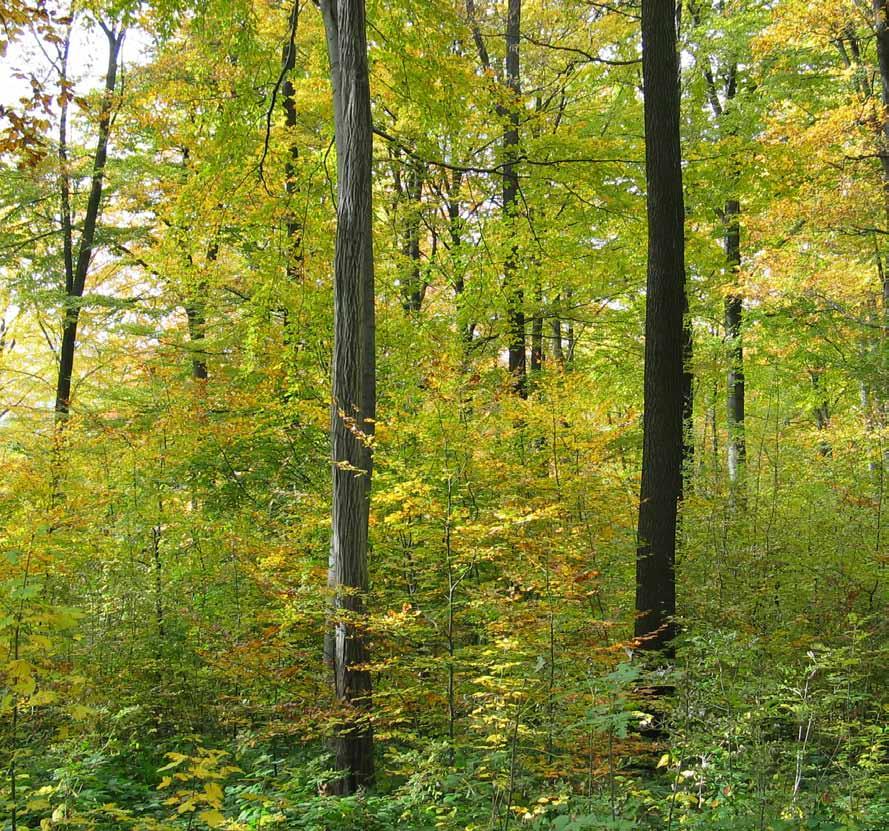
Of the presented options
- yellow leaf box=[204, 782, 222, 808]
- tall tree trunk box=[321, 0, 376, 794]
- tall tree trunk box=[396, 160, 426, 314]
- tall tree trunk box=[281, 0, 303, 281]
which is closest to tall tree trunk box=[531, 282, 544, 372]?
tall tree trunk box=[396, 160, 426, 314]

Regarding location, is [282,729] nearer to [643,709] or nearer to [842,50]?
[643,709]

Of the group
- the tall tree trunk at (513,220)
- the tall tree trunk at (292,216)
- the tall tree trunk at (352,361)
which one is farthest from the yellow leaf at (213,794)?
the tall tree trunk at (513,220)

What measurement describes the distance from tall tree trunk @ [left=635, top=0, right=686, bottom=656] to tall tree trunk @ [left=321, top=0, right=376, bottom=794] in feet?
7.60

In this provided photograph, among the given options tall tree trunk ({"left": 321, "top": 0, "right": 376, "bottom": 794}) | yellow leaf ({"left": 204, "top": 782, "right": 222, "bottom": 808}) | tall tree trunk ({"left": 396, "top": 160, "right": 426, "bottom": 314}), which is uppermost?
tall tree trunk ({"left": 396, "top": 160, "right": 426, "bottom": 314})

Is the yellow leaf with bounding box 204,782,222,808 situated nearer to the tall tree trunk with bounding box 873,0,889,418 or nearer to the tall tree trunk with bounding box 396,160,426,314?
the tall tree trunk with bounding box 396,160,426,314

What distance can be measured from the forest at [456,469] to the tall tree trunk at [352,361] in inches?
1.2

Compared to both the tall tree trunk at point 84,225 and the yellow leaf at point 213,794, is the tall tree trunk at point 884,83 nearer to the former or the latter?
the yellow leaf at point 213,794

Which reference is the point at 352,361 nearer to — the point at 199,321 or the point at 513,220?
the point at 513,220

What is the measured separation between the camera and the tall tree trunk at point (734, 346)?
437 inches

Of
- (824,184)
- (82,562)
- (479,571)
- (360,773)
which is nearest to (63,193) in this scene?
(82,562)

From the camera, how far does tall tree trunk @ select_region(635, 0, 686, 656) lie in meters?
5.62

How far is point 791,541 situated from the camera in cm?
720

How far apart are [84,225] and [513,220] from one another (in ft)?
29.5

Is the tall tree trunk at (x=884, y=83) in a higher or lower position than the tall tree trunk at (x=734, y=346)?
higher
